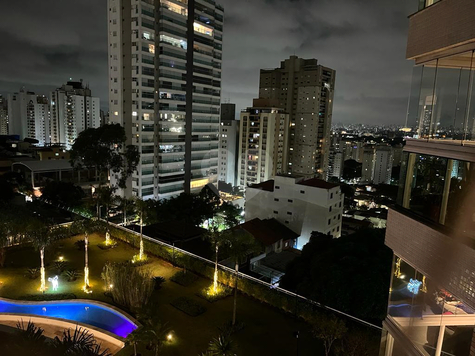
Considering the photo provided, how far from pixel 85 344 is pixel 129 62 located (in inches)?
1325

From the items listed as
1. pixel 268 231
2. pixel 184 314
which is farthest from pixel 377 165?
pixel 184 314

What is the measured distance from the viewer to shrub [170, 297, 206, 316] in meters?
13.6

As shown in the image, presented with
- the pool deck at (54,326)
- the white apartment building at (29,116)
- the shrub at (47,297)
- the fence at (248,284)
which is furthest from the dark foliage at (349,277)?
the white apartment building at (29,116)

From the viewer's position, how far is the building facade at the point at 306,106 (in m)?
64.2

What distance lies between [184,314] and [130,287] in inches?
99.3

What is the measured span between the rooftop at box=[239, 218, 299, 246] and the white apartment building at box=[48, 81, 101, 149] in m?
70.3

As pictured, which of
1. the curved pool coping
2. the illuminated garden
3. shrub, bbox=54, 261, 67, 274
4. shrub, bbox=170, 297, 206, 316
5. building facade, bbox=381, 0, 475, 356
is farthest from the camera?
shrub, bbox=54, 261, 67, 274

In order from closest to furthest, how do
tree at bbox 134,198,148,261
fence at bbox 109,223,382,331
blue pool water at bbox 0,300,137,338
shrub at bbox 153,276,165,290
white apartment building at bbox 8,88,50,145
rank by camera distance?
fence at bbox 109,223,382,331 < blue pool water at bbox 0,300,137,338 < shrub at bbox 153,276,165,290 < tree at bbox 134,198,148,261 < white apartment building at bbox 8,88,50,145

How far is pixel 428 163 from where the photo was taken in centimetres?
538

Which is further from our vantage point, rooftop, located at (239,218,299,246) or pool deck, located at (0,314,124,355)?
rooftop, located at (239,218,299,246)

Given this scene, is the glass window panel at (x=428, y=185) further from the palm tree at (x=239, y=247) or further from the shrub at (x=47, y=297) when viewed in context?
the shrub at (x=47, y=297)

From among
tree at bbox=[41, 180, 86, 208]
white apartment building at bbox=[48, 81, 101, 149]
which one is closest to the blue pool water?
tree at bbox=[41, 180, 86, 208]

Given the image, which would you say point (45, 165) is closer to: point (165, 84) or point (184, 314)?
point (165, 84)

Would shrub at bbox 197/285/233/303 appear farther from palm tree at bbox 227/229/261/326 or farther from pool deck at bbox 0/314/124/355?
pool deck at bbox 0/314/124/355
